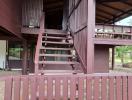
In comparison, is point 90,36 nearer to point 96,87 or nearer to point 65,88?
point 96,87

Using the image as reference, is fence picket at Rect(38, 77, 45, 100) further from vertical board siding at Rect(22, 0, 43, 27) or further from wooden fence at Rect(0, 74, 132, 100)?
vertical board siding at Rect(22, 0, 43, 27)

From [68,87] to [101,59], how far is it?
1116 cm

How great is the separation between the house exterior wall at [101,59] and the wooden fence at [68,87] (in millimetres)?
10564

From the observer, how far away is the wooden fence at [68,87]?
390 centimetres

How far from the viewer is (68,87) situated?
409cm

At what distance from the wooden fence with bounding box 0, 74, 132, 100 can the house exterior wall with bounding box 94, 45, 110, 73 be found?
1056 cm

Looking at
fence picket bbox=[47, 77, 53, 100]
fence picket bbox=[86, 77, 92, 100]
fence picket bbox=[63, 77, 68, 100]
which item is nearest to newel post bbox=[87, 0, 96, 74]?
fence picket bbox=[86, 77, 92, 100]

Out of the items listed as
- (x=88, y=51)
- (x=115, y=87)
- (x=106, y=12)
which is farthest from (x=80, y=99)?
(x=106, y=12)

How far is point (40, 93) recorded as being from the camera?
399cm

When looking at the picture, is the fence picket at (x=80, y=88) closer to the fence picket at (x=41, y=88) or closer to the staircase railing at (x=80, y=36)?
the fence picket at (x=41, y=88)

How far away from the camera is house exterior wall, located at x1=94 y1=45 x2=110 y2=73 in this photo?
1482 cm

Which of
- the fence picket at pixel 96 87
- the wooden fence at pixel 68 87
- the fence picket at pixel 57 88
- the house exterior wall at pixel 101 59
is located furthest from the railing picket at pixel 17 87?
the house exterior wall at pixel 101 59

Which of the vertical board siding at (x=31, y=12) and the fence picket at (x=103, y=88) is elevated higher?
the vertical board siding at (x=31, y=12)

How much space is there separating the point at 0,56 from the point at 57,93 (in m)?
14.4
